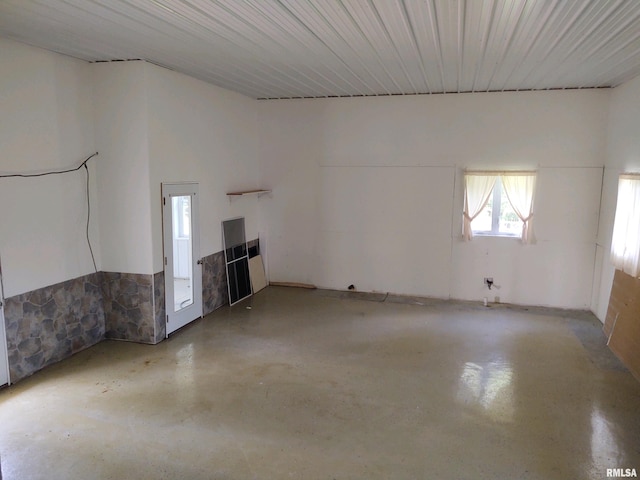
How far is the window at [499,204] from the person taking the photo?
6562mm

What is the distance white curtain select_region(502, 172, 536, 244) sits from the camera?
6.52 metres

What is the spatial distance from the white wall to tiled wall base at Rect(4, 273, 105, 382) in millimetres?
3381

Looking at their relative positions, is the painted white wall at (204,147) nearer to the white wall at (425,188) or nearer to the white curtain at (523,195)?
the white wall at (425,188)

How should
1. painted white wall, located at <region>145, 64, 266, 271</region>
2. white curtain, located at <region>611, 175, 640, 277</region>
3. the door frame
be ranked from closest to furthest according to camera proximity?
the door frame
white curtain, located at <region>611, 175, 640, 277</region>
painted white wall, located at <region>145, 64, 266, 271</region>

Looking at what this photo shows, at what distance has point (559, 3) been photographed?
10.3 ft

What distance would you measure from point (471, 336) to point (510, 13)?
3.68 m

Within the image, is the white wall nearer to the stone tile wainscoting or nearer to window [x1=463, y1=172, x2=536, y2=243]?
window [x1=463, y1=172, x2=536, y2=243]

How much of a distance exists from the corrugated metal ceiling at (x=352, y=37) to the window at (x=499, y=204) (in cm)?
141

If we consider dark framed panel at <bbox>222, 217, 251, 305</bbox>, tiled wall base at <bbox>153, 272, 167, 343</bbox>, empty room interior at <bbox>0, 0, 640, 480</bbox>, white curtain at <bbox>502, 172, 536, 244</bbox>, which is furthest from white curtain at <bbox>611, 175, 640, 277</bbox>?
tiled wall base at <bbox>153, 272, 167, 343</bbox>

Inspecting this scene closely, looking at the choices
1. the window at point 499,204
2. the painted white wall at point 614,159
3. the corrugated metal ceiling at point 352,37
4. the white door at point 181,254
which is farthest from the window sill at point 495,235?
the white door at point 181,254

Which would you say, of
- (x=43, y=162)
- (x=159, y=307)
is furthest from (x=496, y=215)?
(x=43, y=162)

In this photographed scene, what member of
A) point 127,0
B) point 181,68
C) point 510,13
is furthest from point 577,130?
point 127,0

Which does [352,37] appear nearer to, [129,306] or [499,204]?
[129,306]

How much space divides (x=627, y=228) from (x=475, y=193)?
2.09 m
